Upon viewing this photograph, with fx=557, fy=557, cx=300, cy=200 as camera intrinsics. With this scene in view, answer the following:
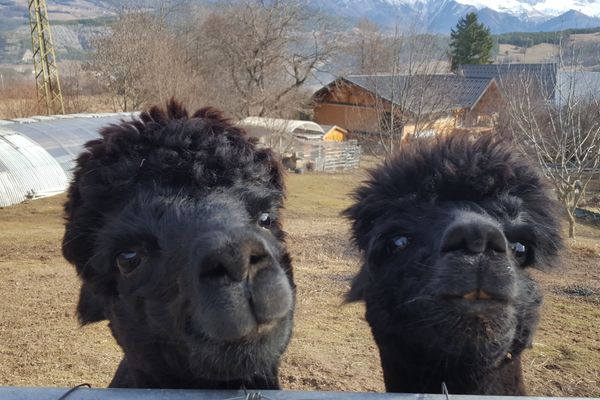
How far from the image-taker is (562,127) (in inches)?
758

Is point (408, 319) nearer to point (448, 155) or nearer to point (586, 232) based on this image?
point (448, 155)

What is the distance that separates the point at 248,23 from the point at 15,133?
3229 centimetres

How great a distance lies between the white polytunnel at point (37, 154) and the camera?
20.7 m

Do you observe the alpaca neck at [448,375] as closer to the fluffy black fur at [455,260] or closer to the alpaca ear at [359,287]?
the fluffy black fur at [455,260]

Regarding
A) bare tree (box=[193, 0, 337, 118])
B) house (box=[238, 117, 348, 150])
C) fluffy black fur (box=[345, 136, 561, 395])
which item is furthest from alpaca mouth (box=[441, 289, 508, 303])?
bare tree (box=[193, 0, 337, 118])

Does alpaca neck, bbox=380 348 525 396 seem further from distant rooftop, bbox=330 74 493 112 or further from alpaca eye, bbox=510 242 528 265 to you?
distant rooftop, bbox=330 74 493 112

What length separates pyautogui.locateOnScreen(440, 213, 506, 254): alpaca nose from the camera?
2373 mm

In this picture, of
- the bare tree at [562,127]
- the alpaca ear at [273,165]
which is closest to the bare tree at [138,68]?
the bare tree at [562,127]

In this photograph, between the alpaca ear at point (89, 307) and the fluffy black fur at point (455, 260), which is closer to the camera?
the fluffy black fur at point (455, 260)

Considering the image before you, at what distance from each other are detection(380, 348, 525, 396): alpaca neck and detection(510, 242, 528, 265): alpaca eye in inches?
19.4

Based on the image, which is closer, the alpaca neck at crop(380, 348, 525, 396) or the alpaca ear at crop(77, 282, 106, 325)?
the alpaca neck at crop(380, 348, 525, 396)

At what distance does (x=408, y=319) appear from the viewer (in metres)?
2.77

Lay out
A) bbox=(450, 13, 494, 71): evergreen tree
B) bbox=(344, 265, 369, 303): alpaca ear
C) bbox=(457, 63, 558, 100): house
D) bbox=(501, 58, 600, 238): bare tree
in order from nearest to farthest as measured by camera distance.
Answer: bbox=(344, 265, 369, 303): alpaca ear < bbox=(501, 58, 600, 238): bare tree < bbox=(457, 63, 558, 100): house < bbox=(450, 13, 494, 71): evergreen tree

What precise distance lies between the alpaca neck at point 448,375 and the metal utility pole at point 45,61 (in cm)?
4425
